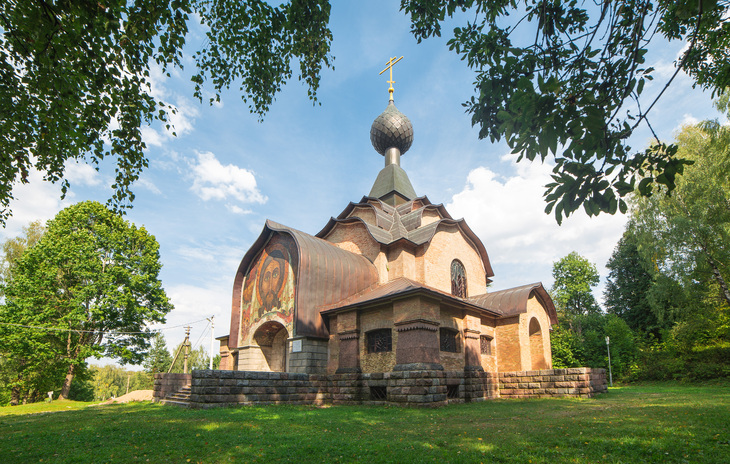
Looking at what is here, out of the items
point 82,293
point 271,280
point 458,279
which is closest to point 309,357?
point 271,280

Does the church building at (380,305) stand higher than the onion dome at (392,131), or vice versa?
the onion dome at (392,131)

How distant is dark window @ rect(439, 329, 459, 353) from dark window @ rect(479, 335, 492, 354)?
6.48ft

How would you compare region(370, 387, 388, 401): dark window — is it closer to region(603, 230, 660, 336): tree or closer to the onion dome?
the onion dome

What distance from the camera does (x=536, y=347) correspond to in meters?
17.6

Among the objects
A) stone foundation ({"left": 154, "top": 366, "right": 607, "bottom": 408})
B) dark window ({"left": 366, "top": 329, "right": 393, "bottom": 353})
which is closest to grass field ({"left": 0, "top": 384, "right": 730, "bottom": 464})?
stone foundation ({"left": 154, "top": 366, "right": 607, "bottom": 408})

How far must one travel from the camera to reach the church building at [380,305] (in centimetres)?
1321

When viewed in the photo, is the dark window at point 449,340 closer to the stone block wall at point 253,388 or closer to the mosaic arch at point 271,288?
the stone block wall at point 253,388

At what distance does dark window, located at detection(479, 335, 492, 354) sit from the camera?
16.0 m

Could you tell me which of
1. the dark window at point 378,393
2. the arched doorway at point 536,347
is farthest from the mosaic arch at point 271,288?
the arched doorway at point 536,347

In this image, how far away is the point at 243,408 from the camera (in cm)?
1063

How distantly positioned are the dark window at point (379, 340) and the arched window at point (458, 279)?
5.57 meters

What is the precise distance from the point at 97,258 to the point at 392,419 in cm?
1964

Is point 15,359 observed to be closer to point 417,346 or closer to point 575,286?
point 417,346

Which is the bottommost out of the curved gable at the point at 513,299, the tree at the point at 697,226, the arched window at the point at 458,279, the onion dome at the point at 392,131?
the curved gable at the point at 513,299
